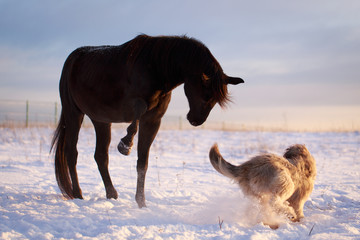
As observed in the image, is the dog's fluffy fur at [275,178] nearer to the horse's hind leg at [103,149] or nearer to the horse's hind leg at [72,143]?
the horse's hind leg at [103,149]

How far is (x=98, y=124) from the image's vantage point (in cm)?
445

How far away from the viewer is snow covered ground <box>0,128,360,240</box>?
2.83 meters

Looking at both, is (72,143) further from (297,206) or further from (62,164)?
(297,206)

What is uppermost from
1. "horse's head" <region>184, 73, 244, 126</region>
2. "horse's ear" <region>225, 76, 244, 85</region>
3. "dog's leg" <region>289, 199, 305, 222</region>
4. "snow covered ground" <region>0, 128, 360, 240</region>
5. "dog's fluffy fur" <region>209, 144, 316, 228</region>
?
"horse's ear" <region>225, 76, 244, 85</region>

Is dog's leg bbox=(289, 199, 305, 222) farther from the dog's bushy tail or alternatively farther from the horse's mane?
the horse's mane

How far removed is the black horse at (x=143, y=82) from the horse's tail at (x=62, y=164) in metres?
0.30

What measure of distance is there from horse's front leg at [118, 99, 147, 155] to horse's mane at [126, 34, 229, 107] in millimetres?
399

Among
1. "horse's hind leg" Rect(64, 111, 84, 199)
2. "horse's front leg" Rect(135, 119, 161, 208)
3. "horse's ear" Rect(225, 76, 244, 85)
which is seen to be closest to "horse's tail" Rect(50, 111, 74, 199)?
"horse's hind leg" Rect(64, 111, 84, 199)

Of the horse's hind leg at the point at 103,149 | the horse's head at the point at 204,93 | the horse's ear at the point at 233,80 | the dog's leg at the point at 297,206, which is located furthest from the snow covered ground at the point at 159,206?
the horse's ear at the point at 233,80

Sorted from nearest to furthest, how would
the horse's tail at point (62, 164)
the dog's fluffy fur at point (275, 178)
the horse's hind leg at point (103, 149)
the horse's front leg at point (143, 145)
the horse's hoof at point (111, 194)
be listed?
the dog's fluffy fur at point (275, 178) → the horse's front leg at point (143, 145) → the horse's hoof at point (111, 194) → the horse's hind leg at point (103, 149) → the horse's tail at point (62, 164)

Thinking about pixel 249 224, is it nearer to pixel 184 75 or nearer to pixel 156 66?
pixel 184 75

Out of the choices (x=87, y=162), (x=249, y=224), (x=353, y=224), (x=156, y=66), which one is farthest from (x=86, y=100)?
(x=87, y=162)

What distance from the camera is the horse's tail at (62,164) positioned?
461cm

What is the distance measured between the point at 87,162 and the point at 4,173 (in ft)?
6.74
